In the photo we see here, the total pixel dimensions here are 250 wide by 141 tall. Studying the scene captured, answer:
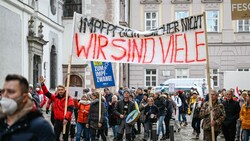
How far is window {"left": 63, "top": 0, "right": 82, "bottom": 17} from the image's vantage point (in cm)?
3502

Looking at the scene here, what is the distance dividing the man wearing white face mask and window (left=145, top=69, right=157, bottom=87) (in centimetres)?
4089

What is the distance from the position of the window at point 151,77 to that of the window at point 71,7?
1156 cm

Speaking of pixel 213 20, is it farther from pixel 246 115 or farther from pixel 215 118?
pixel 215 118

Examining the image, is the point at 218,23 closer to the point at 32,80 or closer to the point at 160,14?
the point at 160,14

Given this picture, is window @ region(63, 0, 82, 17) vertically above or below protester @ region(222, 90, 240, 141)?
above

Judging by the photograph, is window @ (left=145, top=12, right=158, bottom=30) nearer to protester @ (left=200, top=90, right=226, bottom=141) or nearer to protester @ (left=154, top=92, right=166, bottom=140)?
protester @ (left=154, top=92, right=166, bottom=140)

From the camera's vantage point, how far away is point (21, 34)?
24.6 meters

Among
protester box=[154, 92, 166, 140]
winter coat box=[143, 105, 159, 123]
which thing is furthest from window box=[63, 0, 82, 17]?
winter coat box=[143, 105, 159, 123]

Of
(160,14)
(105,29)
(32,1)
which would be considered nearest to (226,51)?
(160,14)

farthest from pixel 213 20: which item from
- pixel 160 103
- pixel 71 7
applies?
pixel 160 103

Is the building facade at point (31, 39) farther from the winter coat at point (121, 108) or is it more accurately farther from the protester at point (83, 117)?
the winter coat at point (121, 108)

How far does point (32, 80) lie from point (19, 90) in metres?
22.3

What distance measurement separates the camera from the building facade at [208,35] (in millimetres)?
44031

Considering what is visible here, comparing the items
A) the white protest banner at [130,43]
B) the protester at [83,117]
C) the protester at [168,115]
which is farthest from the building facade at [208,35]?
the white protest banner at [130,43]
